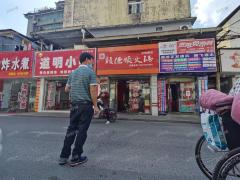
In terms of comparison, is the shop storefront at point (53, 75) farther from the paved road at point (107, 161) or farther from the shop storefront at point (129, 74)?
the paved road at point (107, 161)

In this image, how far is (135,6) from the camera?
18672mm

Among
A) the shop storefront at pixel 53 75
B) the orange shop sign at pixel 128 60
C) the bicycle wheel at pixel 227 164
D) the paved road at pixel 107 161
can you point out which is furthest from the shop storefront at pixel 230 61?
the bicycle wheel at pixel 227 164

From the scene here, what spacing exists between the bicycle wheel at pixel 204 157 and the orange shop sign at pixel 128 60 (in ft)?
32.3

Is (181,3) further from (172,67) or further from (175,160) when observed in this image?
(175,160)

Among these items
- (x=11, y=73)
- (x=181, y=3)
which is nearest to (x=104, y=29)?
(x=181, y=3)

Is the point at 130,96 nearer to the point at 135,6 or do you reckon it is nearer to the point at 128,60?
the point at 128,60

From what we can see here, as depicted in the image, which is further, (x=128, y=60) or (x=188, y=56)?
(x=128, y=60)

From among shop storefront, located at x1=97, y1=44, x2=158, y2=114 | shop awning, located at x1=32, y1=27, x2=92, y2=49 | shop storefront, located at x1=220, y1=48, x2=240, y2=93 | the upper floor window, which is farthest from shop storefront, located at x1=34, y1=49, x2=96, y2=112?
shop storefront, located at x1=220, y1=48, x2=240, y2=93

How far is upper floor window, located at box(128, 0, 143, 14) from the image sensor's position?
18444mm

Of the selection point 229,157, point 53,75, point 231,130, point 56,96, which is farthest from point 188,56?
point 229,157

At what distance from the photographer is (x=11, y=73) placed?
589 inches

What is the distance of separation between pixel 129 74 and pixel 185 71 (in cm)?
367

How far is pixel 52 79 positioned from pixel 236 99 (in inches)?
579

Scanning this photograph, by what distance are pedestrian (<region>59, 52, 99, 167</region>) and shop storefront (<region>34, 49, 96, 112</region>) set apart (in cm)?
1069
